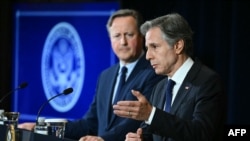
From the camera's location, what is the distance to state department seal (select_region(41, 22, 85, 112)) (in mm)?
6402

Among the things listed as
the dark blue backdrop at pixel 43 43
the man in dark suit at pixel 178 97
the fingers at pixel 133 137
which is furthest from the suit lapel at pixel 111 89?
the dark blue backdrop at pixel 43 43

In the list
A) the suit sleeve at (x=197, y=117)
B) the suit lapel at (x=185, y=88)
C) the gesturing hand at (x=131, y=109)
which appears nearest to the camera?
the gesturing hand at (x=131, y=109)

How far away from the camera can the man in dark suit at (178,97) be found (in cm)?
316

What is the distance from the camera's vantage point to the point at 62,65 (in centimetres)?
657

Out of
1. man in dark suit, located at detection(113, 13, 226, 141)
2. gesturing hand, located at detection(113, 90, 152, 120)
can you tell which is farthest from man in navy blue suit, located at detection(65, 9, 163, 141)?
gesturing hand, located at detection(113, 90, 152, 120)

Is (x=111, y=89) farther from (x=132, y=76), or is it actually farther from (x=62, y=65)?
(x=62, y=65)

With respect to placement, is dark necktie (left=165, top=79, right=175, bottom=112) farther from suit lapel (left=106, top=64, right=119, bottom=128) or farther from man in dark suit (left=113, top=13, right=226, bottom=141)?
suit lapel (left=106, top=64, right=119, bottom=128)

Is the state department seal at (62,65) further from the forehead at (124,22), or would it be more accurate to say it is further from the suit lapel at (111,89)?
the forehead at (124,22)

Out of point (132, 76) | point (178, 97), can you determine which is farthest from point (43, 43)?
point (178, 97)

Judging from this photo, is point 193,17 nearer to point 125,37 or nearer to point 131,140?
point 125,37

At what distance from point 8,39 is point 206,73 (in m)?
4.14

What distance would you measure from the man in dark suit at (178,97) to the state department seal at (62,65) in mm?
2770

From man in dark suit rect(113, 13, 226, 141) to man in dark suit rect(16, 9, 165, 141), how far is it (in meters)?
0.55

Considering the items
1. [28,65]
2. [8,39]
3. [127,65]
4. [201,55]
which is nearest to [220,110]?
[127,65]
